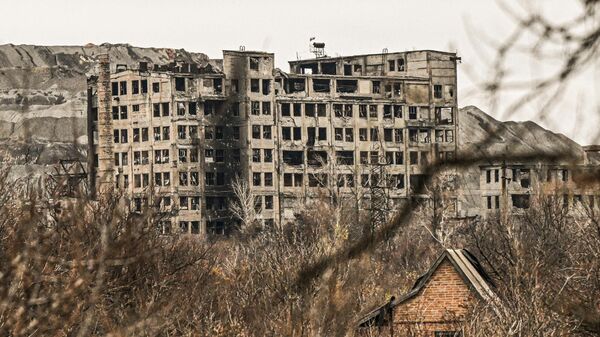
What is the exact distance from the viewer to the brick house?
3027 centimetres

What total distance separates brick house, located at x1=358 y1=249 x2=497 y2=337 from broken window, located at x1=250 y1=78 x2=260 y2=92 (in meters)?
76.1

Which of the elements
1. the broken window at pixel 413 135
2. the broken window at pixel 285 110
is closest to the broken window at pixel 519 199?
the broken window at pixel 413 135

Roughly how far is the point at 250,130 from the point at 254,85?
3.02 m

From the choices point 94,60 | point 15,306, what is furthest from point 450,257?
Answer: point 94,60

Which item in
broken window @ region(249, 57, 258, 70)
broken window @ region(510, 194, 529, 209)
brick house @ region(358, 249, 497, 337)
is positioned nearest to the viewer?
brick house @ region(358, 249, 497, 337)

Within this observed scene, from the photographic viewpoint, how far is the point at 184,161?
107m

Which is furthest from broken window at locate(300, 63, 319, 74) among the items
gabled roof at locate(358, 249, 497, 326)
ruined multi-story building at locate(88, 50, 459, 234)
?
gabled roof at locate(358, 249, 497, 326)

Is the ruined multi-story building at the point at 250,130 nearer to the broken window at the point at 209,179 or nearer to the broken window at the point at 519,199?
the broken window at the point at 209,179

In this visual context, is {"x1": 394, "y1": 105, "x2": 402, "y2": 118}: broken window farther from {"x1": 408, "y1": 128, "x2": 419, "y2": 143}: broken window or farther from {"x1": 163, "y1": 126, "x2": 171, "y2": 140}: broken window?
{"x1": 163, "y1": 126, "x2": 171, "y2": 140}: broken window

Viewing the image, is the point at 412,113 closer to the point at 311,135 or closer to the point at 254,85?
the point at 311,135

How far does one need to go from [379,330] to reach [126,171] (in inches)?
3112

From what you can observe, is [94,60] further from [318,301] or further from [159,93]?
[318,301]

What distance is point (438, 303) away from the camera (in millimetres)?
30812

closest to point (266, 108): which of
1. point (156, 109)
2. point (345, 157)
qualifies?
point (345, 157)
